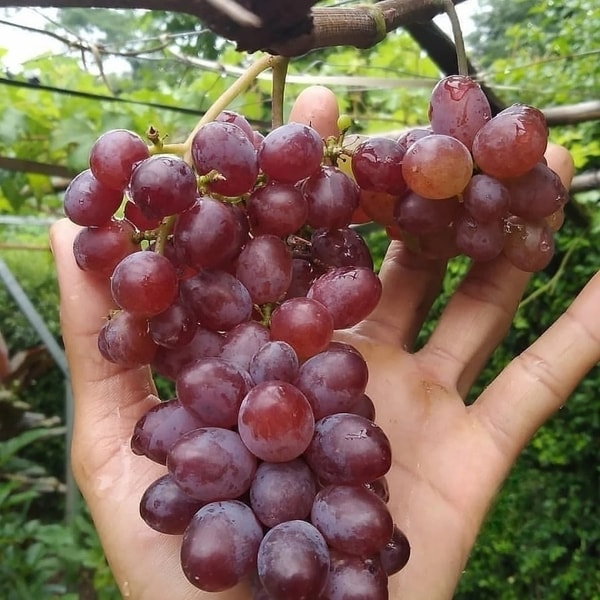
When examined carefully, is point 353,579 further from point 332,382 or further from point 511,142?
point 511,142

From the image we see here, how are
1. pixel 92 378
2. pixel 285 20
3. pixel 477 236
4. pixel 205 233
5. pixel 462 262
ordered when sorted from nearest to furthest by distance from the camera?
1. pixel 285 20
2. pixel 205 233
3. pixel 477 236
4. pixel 92 378
5. pixel 462 262

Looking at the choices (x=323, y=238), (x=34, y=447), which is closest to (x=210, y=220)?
(x=323, y=238)

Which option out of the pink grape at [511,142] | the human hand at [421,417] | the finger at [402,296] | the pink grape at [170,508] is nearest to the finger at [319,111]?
the human hand at [421,417]

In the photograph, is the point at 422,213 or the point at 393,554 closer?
the point at 393,554

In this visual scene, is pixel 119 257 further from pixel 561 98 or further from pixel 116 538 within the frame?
pixel 561 98

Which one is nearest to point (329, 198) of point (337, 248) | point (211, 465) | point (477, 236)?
point (337, 248)

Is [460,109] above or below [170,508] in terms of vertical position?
above
